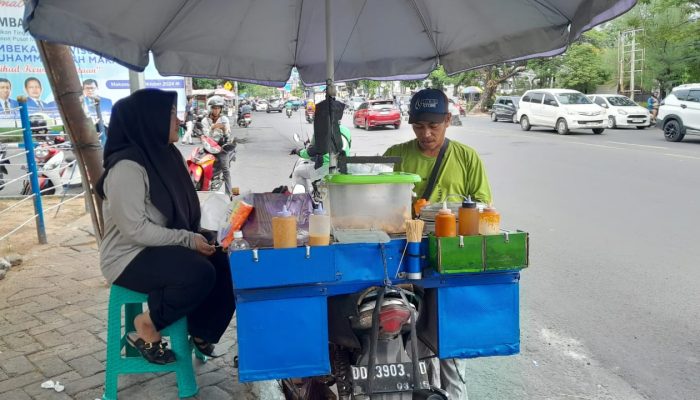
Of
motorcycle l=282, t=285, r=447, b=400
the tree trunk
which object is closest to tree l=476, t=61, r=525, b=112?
the tree trunk

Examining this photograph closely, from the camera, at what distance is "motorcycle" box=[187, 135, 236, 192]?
9.02m

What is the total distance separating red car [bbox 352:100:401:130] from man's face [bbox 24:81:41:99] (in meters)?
14.5

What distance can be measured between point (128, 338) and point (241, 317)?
141 cm

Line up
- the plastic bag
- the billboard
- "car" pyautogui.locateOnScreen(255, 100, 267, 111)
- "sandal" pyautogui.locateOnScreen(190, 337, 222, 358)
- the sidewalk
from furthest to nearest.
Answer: "car" pyautogui.locateOnScreen(255, 100, 267, 111) → the billboard → "sandal" pyautogui.locateOnScreen(190, 337, 222, 358) → the sidewalk → the plastic bag

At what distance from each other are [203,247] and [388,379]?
134cm

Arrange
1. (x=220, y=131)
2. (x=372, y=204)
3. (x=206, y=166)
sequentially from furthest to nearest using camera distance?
(x=220, y=131)
(x=206, y=166)
(x=372, y=204)

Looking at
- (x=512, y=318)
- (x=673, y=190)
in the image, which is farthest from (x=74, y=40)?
(x=673, y=190)

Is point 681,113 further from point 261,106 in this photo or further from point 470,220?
point 261,106

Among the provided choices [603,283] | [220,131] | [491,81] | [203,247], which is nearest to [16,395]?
[203,247]

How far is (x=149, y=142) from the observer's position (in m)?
2.88

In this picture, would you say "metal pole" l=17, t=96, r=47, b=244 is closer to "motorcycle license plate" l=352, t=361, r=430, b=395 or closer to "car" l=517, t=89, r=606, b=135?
"motorcycle license plate" l=352, t=361, r=430, b=395

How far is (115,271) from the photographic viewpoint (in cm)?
284

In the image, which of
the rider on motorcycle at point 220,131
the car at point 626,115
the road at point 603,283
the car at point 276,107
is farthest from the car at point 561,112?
the car at point 276,107

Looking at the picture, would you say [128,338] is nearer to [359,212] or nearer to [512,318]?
[359,212]
